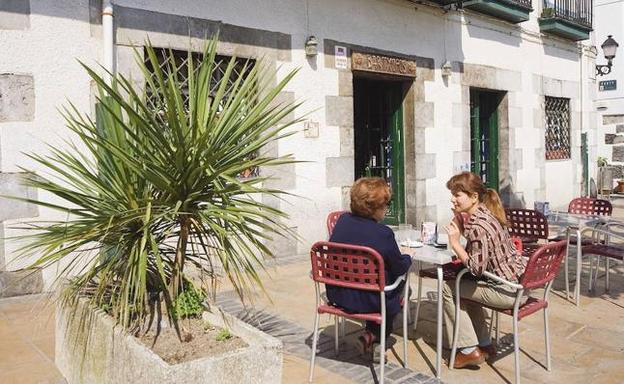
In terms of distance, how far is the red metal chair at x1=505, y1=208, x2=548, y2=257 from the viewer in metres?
4.67

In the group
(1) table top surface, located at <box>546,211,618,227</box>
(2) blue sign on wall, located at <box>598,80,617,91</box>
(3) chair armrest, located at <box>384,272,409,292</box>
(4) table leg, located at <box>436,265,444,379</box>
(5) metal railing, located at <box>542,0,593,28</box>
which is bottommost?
(4) table leg, located at <box>436,265,444,379</box>

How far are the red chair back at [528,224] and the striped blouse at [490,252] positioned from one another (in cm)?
159

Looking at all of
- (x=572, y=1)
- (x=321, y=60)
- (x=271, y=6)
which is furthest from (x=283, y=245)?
(x=572, y=1)

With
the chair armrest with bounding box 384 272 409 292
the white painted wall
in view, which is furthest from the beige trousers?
the white painted wall

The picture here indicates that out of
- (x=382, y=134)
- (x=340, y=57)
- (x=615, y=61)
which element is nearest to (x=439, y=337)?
(x=340, y=57)

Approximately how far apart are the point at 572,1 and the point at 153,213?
37.5ft

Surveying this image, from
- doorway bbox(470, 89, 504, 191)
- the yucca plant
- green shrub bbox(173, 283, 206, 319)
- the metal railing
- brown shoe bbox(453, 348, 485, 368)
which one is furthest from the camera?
the metal railing

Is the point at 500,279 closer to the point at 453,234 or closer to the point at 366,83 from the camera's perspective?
the point at 453,234

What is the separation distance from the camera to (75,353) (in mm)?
2842

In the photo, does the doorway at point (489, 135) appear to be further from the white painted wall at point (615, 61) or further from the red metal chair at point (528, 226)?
the white painted wall at point (615, 61)

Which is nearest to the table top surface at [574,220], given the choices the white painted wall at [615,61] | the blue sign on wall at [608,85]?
the white painted wall at [615,61]

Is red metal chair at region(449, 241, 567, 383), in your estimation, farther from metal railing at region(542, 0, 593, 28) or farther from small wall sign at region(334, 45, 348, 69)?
metal railing at region(542, 0, 593, 28)

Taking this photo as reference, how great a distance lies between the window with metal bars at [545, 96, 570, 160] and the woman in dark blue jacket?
363 inches

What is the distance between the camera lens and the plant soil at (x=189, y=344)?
8.10 feet
